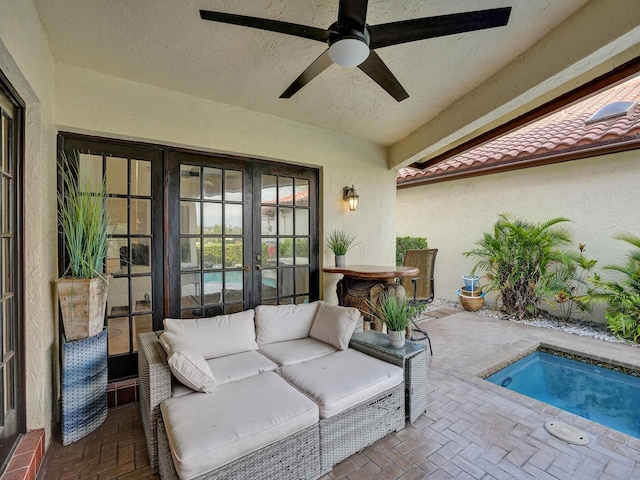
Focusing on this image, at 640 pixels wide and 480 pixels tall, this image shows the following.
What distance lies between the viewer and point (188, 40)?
2.25 meters

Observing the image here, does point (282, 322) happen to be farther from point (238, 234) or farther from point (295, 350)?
point (238, 234)

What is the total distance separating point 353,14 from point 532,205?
5793mm

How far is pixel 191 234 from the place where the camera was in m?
3.19

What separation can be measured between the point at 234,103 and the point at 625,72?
3.64 metres

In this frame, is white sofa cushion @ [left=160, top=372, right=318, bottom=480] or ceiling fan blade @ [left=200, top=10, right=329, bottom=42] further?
ceiling fan blade @ [left=200, top=10, right=329, bottom=42]

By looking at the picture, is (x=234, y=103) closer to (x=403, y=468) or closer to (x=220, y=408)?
(x=220, y=408)

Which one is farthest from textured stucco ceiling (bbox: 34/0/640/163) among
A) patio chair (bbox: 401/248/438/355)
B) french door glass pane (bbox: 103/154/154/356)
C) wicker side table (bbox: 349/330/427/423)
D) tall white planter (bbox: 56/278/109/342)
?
wicker side table (bbox: 349/330/427/423)

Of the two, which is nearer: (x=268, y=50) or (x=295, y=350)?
(x=268, y=50)

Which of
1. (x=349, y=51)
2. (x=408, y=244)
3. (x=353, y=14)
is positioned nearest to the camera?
(x=353, y=14)

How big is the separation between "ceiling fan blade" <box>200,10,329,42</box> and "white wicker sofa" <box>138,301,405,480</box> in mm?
2045

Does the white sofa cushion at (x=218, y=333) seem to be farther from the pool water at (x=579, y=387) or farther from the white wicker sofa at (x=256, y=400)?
the pool water at (x=579, y=387)

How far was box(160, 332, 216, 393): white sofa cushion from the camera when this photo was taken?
1936 millimetres

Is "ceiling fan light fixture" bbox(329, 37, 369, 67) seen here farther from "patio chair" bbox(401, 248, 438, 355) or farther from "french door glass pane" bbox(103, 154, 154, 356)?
"patio chair" bbox(401, 248, 438, 355)

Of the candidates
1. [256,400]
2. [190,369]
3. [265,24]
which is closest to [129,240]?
[190,369]
